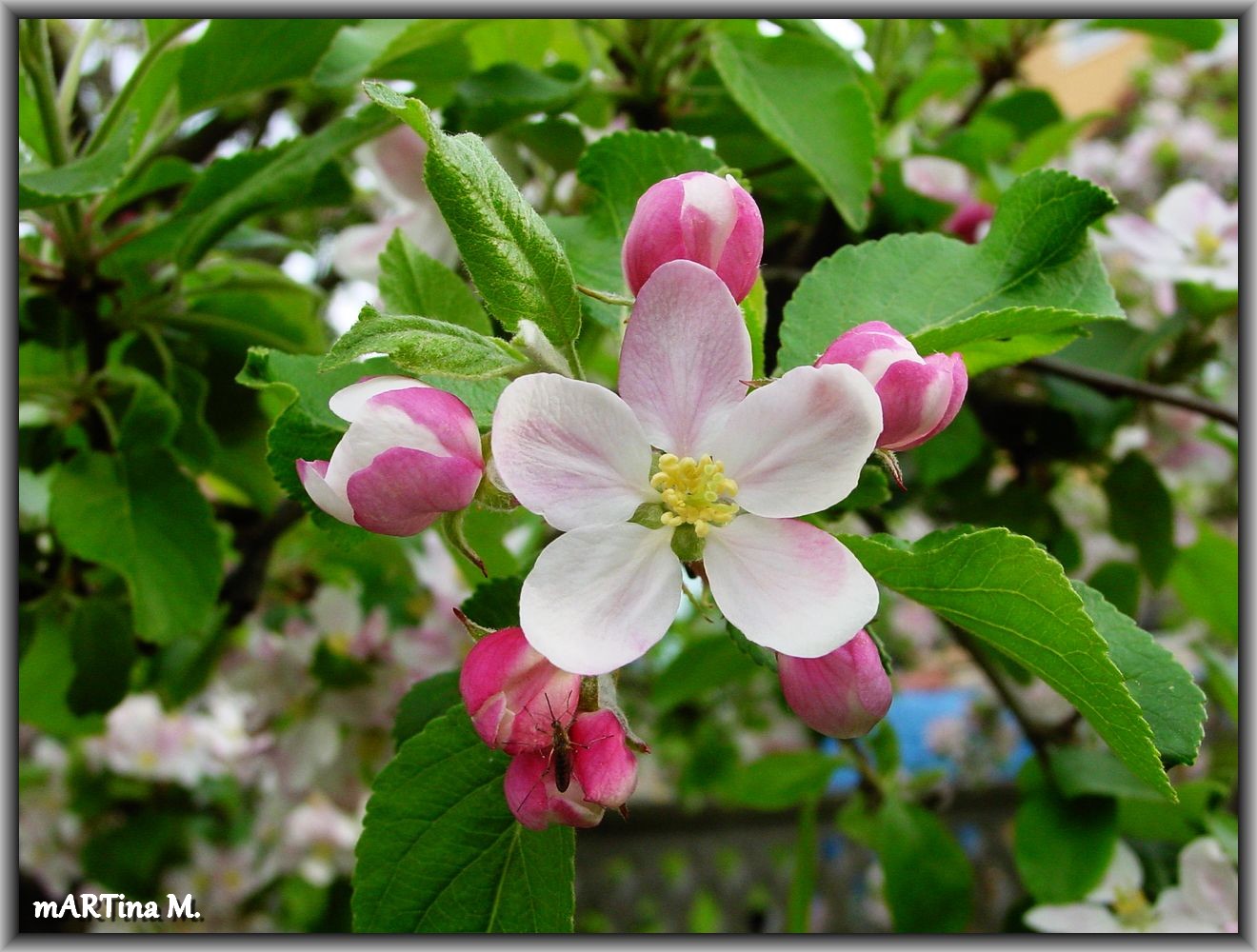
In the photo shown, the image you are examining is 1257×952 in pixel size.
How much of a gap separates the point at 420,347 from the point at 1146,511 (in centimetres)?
95

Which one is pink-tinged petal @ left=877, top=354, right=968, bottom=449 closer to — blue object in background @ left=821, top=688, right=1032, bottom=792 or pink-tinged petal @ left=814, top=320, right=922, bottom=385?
pink-tinged petal @ left=814, top=320, right=922, bottom=385

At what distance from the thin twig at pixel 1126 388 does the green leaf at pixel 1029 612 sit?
52 centimetres

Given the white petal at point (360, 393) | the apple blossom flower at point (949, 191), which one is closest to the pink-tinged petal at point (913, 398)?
the white petal at point (360, 393)

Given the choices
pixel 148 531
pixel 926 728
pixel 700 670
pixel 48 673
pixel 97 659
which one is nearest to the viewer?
pixel 148 531

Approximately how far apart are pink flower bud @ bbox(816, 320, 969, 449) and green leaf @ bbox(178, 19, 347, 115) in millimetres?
664

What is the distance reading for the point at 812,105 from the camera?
0.84 m

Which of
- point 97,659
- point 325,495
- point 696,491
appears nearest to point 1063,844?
point 696,491

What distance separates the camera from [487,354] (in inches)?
18.8

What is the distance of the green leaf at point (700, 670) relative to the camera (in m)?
1.28

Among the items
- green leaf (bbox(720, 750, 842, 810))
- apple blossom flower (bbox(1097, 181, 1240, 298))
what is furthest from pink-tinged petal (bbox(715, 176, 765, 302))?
green leaf (bbox(720, 750, 842, 810))

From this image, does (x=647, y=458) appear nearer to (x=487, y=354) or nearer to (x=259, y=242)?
(x=487, y=354)

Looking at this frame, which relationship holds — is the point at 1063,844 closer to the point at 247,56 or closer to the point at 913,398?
the point at 913,398

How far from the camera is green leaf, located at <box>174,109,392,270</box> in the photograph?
843 millimetres

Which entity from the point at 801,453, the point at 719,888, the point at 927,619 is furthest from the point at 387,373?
the point at 719,888
